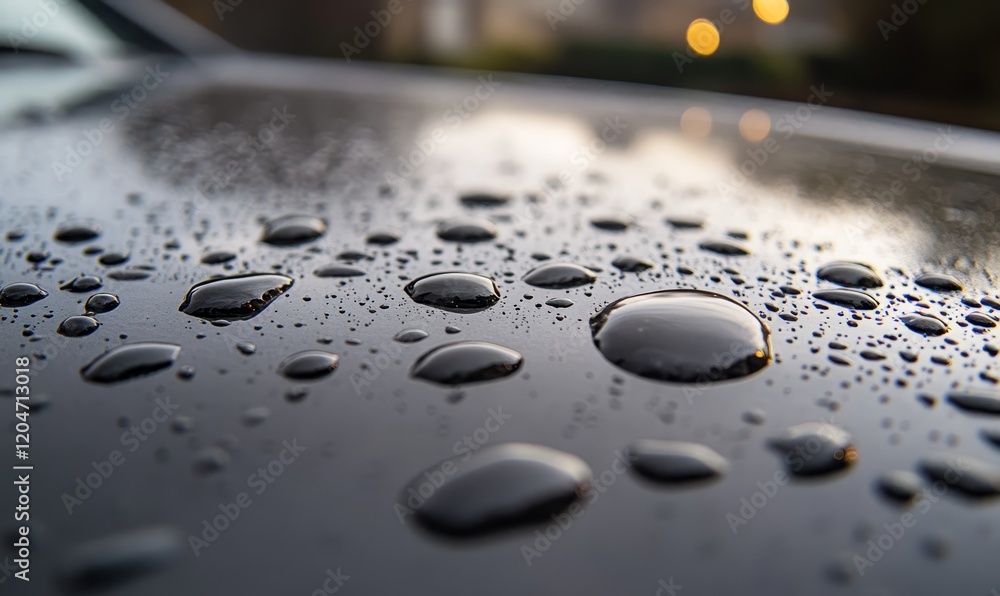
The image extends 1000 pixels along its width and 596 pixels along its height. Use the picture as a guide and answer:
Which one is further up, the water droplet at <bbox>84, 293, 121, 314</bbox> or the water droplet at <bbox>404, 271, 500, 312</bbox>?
the water droplet at <bbox>404, 271, 500, 312</bbox>

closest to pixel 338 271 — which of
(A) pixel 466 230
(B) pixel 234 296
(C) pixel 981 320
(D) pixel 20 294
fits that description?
(B) pixel 234 296

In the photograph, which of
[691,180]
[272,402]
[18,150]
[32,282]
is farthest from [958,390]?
[18,150]

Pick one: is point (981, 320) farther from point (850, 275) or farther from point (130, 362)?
point (130, 362)

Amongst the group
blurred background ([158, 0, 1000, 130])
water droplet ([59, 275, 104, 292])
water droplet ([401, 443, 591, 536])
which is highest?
blurred background ([158, 0, 1000, 130])

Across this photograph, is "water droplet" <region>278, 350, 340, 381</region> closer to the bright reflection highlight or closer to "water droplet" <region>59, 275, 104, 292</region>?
"water droplet" <region>59, 275, 104, 292</region>

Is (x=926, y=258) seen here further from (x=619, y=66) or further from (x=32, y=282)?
(x=619, y=66)

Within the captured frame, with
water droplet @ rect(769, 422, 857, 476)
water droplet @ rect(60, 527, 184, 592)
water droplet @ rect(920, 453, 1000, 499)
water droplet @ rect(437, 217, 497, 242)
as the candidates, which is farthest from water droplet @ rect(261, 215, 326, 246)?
water droplet @ rect(920, 453, 1000, 499)
